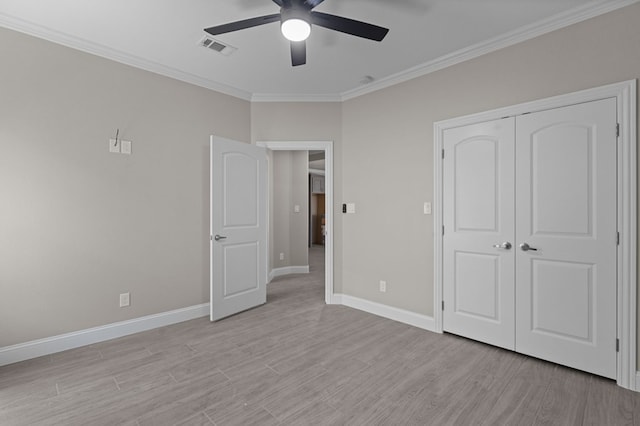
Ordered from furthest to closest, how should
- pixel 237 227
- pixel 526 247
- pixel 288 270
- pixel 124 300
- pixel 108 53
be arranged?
pixel 288 270 → pixel 237 227 → pixel 124 300 → pixel 108 53 → pixel 526 247

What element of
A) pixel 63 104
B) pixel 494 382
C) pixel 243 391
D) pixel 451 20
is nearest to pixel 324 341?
pixel 243 391

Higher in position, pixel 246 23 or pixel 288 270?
pixel 246 23

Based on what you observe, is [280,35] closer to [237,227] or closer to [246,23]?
[246,23]

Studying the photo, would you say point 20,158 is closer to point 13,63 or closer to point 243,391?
point 13,63

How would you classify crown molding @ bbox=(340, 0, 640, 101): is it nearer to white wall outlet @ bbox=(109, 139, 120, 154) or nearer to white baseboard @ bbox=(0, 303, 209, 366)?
white wall outlet @ bbox=(109, 139, 120, 154)

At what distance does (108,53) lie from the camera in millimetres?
3092

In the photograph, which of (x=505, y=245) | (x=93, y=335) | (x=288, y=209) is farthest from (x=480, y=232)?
(x=288, y=209)

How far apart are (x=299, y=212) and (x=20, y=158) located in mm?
4420

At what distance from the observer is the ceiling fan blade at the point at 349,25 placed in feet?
6.68

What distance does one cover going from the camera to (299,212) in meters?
6.53

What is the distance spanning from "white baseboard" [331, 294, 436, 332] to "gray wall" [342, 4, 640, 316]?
66 millimetres

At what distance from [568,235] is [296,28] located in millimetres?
2602

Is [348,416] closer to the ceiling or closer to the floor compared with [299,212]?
closer to the floor

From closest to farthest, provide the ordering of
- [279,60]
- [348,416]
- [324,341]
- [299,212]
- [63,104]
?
[348,416] → [63,104] → [324,341] → [279,60] → [299,212]
